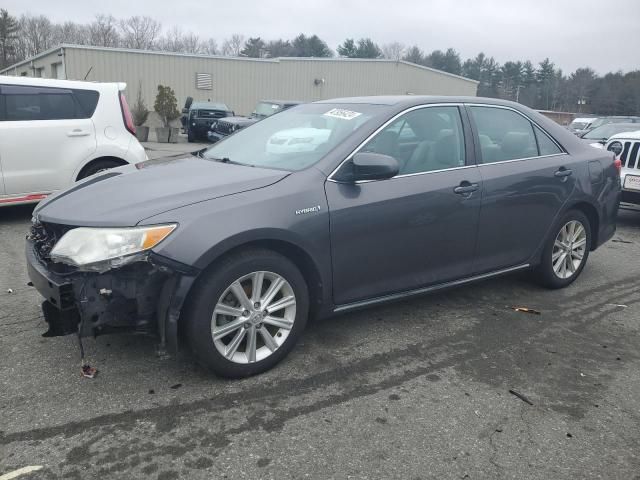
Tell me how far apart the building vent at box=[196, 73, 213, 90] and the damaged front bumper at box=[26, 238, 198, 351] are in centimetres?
2979

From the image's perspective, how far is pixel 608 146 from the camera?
8188 millimetres

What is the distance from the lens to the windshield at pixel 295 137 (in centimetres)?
363

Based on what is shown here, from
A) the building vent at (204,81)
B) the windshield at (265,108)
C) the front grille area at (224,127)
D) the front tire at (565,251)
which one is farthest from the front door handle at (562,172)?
the building vent at (204,81)

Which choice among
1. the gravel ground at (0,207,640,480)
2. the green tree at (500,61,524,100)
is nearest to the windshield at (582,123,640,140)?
the gravel ground at (0,207,640,480)

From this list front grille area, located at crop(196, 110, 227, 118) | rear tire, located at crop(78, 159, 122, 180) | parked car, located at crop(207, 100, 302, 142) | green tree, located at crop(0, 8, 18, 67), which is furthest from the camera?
green tree, located at crop(0, 8, 18, 67)

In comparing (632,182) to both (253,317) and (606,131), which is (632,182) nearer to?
(606,131)

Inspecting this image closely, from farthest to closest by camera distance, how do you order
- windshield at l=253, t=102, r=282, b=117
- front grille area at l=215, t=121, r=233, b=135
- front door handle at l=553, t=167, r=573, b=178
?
1. windshield at l=253, t=102, r=282, b=117
2. front grille area at l=215, t=121, r=233, b=135
3. front door handle at l=553, t=167, r=573, b=178

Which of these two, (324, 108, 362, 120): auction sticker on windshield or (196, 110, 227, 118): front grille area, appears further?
(196, 110, 227, 118): front grille area

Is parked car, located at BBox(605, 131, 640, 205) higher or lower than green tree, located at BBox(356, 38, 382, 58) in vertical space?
lower

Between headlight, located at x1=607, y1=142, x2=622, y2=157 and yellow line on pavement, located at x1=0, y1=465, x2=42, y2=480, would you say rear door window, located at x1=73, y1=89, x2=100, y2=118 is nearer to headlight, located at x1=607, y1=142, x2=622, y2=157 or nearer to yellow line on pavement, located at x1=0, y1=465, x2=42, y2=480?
yellow line on pavement, located at x1=0, y1=465, x2=42, y2=480

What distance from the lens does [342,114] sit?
397 centimetres

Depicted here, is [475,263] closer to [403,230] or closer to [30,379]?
[403,230]

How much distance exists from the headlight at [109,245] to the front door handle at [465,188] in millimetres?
2051

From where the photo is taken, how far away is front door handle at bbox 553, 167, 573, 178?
4578 millimetres
